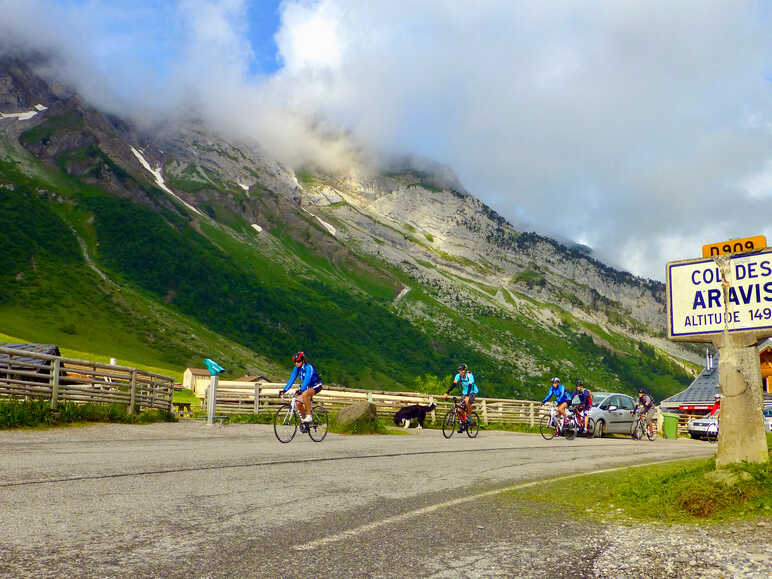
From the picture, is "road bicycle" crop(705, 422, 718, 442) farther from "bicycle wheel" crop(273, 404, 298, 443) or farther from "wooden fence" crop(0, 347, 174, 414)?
"wooden fence" crop(0, 347, 174, 414)

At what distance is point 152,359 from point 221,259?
64004 millimetres

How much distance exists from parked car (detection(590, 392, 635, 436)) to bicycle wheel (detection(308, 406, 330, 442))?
12.9 meters

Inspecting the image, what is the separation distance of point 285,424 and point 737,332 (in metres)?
10.5

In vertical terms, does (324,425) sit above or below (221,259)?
below

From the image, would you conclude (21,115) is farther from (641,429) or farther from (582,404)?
(582,404)

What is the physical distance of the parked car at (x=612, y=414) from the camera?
24094 mm

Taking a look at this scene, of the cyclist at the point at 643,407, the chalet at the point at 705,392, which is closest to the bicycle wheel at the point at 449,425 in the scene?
the cyclist at the point at 643,407

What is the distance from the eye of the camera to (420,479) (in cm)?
851

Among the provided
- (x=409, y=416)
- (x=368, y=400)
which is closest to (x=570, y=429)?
(x=409, y=416)

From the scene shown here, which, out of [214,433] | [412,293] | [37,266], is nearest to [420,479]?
[214,433]

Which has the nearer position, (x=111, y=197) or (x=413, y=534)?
(x=413, y=534)

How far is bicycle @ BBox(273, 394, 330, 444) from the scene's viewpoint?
14.2 m

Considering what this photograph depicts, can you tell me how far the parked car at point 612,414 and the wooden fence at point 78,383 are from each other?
54.5 ft

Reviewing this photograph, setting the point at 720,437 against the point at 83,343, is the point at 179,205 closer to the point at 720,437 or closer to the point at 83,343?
the point at 83,343
